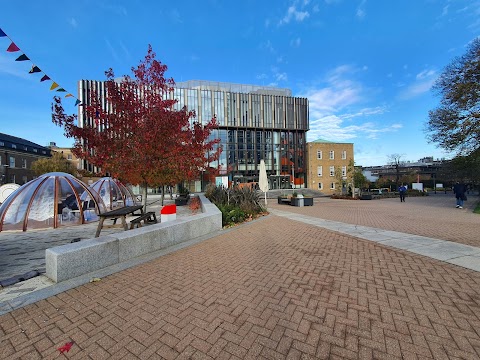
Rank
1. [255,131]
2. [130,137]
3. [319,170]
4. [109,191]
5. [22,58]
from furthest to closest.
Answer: [255,131], [319,170], [109,191], [130,137], [22,58]

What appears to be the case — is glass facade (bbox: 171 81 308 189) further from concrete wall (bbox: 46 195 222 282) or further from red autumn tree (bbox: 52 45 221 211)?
concrete wall (bbox: 46 195 222 282)

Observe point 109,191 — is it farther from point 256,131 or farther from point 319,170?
point 319,170

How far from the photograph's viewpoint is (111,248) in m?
4.57

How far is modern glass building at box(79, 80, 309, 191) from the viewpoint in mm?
48938

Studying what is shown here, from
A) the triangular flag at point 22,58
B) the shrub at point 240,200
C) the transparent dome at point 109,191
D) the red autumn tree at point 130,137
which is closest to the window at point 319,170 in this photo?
the shrub at point 240,200

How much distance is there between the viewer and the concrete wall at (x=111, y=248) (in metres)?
3.85

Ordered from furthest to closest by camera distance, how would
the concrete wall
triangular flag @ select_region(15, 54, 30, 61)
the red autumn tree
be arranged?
the red autumn tree → triangular flag @ select_region(15, 54, 30, 61) → the concrete wall

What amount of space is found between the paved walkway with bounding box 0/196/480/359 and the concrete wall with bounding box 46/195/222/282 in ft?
1.47

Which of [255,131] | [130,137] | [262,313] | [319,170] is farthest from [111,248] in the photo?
[319,170]

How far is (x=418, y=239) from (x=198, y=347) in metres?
7.02

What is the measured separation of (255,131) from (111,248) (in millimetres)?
49676

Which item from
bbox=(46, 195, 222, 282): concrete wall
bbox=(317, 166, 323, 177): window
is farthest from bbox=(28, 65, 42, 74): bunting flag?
bbox=(317, 166, 323, 177): window

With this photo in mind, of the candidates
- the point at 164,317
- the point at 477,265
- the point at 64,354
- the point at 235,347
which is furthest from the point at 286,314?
the point at 477,265

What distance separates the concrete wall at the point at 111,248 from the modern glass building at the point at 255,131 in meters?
41.5
